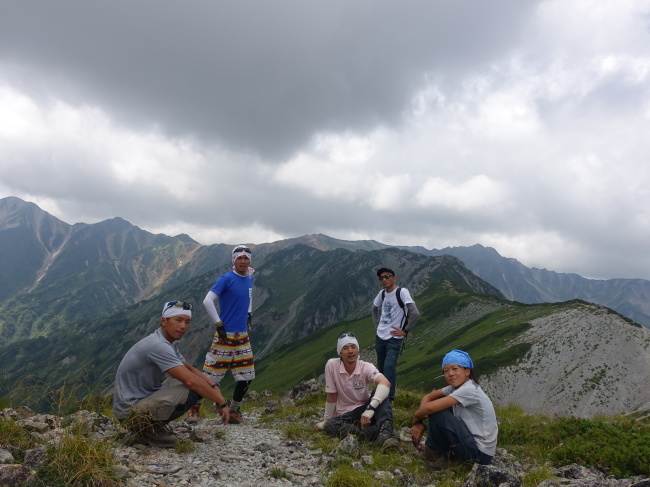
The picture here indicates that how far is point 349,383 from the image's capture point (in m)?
8.36

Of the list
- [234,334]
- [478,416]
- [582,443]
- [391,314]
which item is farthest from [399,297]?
[582,443]

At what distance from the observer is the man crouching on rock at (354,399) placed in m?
7.81

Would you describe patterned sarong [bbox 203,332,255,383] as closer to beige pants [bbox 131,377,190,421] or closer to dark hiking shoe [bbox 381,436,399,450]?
beige pants [bbox 131,377,190,421]

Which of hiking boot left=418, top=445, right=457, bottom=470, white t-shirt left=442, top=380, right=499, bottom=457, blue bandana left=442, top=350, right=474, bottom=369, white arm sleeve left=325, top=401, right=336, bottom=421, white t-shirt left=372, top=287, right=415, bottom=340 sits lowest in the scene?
hiking boot left=418, top=445, right=457, bottom=470

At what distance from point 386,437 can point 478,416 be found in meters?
2.06

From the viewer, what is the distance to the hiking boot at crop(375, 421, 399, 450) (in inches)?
297

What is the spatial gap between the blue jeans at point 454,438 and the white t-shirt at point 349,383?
1.84 m

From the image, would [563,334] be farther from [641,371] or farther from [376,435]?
[376,435]

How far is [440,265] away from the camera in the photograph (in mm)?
186750

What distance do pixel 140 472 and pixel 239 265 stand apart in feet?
18.2

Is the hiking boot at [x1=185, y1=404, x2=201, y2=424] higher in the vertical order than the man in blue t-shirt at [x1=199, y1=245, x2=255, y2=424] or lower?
lower

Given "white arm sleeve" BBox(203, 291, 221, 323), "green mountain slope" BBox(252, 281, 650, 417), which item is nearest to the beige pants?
"white arm sleeve" BBox(203, 291, 221, 323)

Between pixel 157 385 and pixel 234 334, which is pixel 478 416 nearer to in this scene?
pixel 157 385

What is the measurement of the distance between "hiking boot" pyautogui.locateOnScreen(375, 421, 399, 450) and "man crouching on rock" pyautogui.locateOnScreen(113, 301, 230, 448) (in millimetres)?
3595
